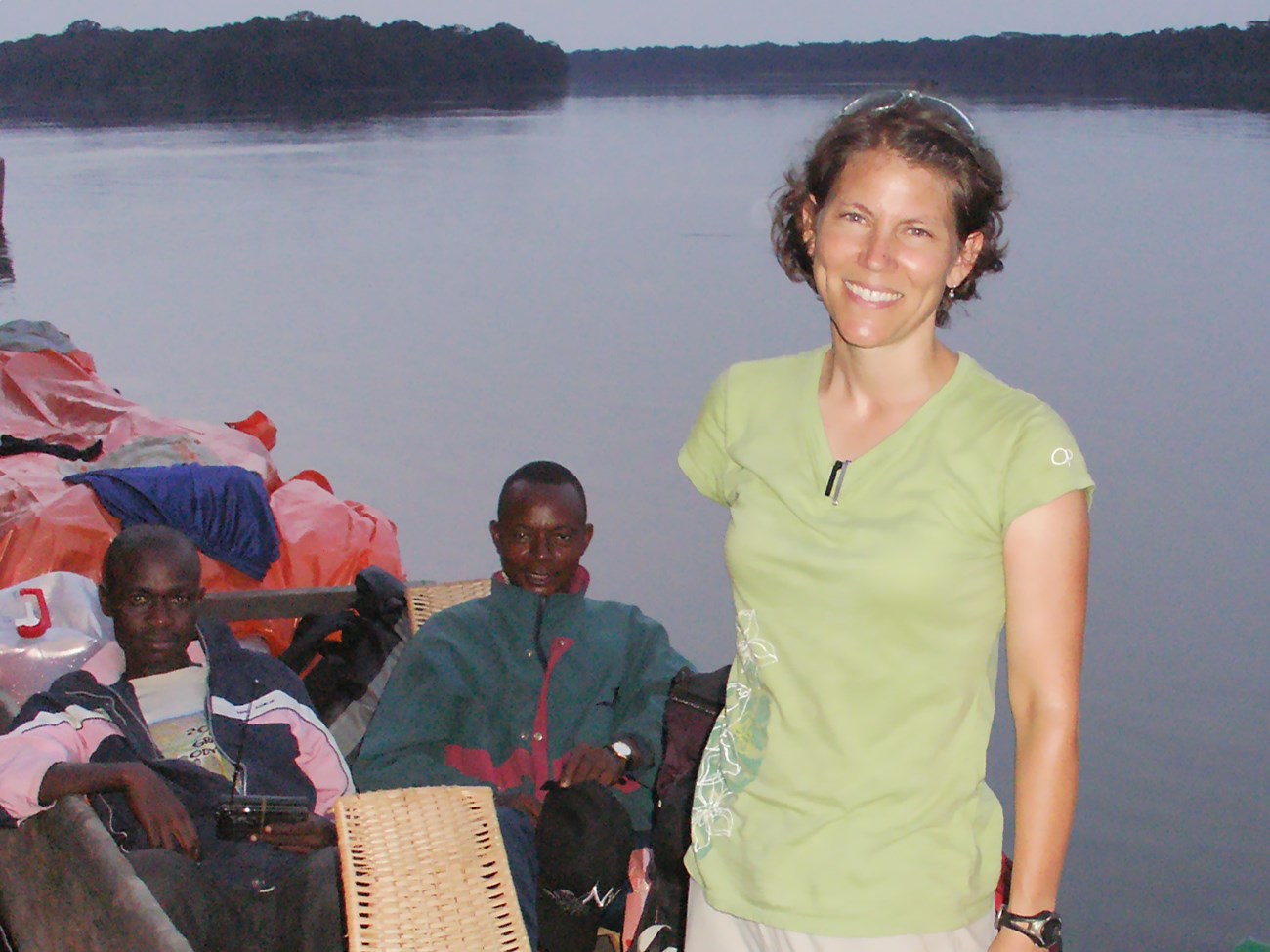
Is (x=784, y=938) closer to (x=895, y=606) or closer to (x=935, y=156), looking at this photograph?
(x=895, y=606)

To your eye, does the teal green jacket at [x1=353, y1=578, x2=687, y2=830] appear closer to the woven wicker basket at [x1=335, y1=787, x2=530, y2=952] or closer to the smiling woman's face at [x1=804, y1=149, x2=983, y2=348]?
the woven wicker basket at [x1=335, y1=787, x2=530, y2=952]

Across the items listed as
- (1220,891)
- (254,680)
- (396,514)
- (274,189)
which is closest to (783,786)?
(254,680)

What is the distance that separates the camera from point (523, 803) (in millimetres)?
2502

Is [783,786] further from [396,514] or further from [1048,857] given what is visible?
[396,514]

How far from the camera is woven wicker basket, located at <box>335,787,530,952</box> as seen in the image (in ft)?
5.74

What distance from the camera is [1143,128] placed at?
2248 cm

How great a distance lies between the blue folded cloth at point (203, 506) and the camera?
12.6 ft

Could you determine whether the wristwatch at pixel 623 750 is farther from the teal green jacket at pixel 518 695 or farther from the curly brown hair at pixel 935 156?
the curly brown hair at pixel 935 156

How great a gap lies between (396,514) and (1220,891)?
3.37 meters

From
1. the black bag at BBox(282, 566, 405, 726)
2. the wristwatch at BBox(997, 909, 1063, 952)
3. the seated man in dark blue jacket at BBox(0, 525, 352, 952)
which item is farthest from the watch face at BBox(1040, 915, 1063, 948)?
the black bag at BBox(282, 566, 405, 726)

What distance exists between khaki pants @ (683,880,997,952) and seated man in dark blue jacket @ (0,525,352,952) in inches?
32.6

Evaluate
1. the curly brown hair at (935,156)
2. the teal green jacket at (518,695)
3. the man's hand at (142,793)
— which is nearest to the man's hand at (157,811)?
the man's hand at (142,793)

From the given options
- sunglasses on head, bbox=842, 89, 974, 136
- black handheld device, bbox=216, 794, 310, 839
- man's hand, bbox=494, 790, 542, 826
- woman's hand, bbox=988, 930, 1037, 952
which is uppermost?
sunglasses on head, bbox=842, 89, 974, 136

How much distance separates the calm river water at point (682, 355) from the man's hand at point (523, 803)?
1.00 metres
